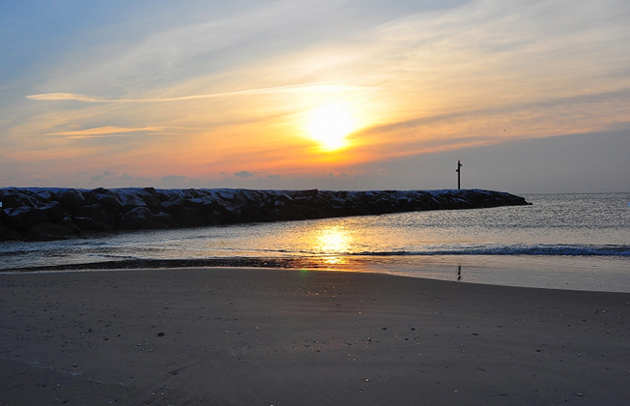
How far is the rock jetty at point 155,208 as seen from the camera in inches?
1099

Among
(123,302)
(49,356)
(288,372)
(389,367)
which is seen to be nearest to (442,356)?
(389,367)

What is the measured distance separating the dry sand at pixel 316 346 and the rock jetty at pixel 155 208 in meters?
21.1

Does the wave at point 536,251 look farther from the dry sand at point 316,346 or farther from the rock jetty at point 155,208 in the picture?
the rock jetty at point 155,208

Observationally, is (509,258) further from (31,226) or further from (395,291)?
(31,226)

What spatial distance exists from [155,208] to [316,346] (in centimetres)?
3335

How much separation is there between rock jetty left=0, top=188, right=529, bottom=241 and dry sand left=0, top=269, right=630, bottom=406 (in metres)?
21.1

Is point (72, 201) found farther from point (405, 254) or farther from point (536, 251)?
point (536, 251)

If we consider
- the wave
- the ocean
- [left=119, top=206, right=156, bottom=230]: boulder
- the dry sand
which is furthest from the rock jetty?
the dry sand

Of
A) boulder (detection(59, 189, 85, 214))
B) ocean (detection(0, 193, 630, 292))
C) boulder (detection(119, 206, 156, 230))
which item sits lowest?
ocean (detection(0, 193, 630, 292))

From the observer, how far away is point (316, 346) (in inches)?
221

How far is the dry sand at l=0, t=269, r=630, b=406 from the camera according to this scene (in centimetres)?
437

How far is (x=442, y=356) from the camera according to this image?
205 inches

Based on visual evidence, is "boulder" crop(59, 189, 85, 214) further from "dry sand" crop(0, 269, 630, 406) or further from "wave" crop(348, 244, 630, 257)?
"dry sand" crop(0, 269, 630, 406)

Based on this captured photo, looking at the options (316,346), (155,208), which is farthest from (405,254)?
(155,208)
